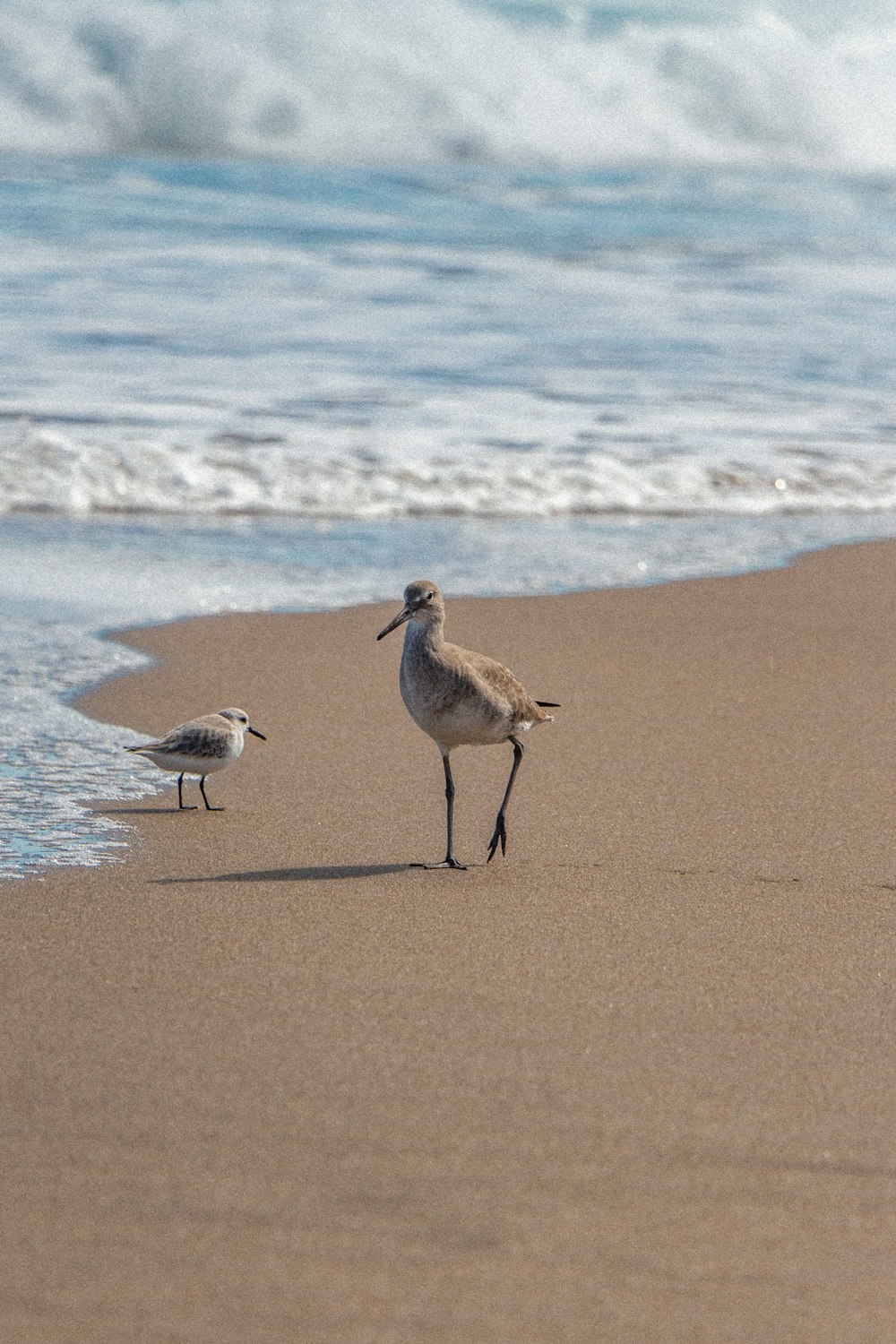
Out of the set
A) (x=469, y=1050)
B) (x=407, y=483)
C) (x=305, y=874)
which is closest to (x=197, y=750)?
(x=305, y=874)

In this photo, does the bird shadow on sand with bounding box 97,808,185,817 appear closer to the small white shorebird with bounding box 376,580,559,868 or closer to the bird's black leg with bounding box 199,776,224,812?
the bird's black leg with bounding box 199,776,224,812

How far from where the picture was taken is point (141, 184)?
2455 cm

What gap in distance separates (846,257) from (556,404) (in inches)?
405

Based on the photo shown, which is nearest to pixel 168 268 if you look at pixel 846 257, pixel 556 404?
pixel 556 404

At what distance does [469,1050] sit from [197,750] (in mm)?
1711

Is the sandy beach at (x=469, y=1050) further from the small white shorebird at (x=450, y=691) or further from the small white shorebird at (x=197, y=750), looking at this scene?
the small white shorebird at (x=450, y=691)

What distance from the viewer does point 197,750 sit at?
4.41 metres

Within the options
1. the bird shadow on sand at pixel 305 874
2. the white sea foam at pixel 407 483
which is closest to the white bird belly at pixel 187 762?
the bird shadow on sand at pixel 305 874

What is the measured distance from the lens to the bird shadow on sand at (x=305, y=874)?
3.85 meters

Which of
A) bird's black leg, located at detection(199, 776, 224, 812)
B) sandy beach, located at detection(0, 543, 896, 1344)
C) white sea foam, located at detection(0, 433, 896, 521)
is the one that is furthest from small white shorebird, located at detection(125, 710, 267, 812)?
white sea foam, located at detection(0, 433, 896, 521)

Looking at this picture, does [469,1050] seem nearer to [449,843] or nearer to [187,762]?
[449,843]

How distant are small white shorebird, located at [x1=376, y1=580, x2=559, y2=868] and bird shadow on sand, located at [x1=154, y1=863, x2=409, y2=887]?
0.38ft

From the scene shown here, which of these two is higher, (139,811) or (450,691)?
(450,691)

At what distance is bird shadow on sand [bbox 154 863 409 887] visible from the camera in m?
3.85
